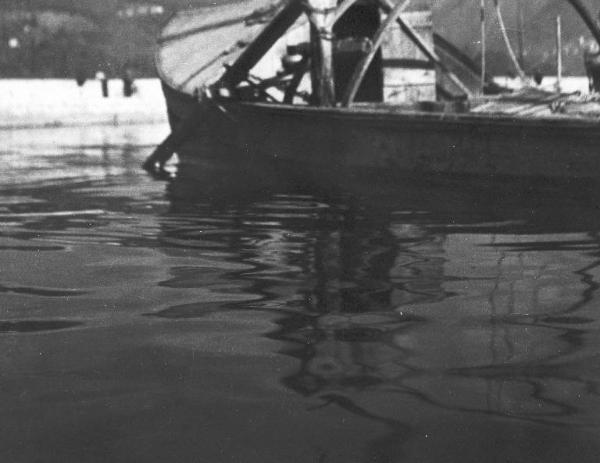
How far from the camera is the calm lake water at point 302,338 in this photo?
330 centimetres

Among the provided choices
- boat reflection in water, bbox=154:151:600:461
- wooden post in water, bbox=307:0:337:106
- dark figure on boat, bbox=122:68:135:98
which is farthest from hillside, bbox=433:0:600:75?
dark figure on boat, bbox=122:68:135:98

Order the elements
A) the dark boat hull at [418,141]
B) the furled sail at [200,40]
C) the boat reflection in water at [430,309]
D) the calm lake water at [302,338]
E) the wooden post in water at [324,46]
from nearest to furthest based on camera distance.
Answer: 1. the calm lake water at [302,338]
2. the boat reflection in water at [430,309]
3. the dark boat hull at [418,141]
4. the wooden post in water at [324,46]
5. the furled sail at [200,40]

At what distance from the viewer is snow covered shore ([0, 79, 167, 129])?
96.0 feet

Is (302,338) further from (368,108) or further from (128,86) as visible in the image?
(128,86)

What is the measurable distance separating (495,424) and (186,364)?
61.1 inches

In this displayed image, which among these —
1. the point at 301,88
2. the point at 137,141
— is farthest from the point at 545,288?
the point at 137,141

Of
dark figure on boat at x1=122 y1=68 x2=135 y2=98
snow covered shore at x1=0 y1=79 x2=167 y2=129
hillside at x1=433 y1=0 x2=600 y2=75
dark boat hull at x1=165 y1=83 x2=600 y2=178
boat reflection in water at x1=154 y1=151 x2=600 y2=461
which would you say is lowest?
boat reflection in water at x1=154 y1=151 x2=600 y2=461

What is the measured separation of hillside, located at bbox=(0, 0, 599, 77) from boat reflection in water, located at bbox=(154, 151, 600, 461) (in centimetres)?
1999

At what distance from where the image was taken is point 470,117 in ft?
35.6

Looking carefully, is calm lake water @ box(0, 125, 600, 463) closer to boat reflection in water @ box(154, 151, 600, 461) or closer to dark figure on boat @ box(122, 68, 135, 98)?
boat reflection in water @ box(154, 151, 600, 461)

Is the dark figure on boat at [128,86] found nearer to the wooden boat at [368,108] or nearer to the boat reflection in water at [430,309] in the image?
the wooden boat at [368,108]

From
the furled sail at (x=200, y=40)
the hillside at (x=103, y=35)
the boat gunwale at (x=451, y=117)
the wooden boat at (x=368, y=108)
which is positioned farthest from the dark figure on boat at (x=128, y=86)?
the boat gunwale at (x=451, y=117)

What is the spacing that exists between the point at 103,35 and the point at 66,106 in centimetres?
4501

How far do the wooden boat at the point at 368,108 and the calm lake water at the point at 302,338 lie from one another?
135 centimetres
